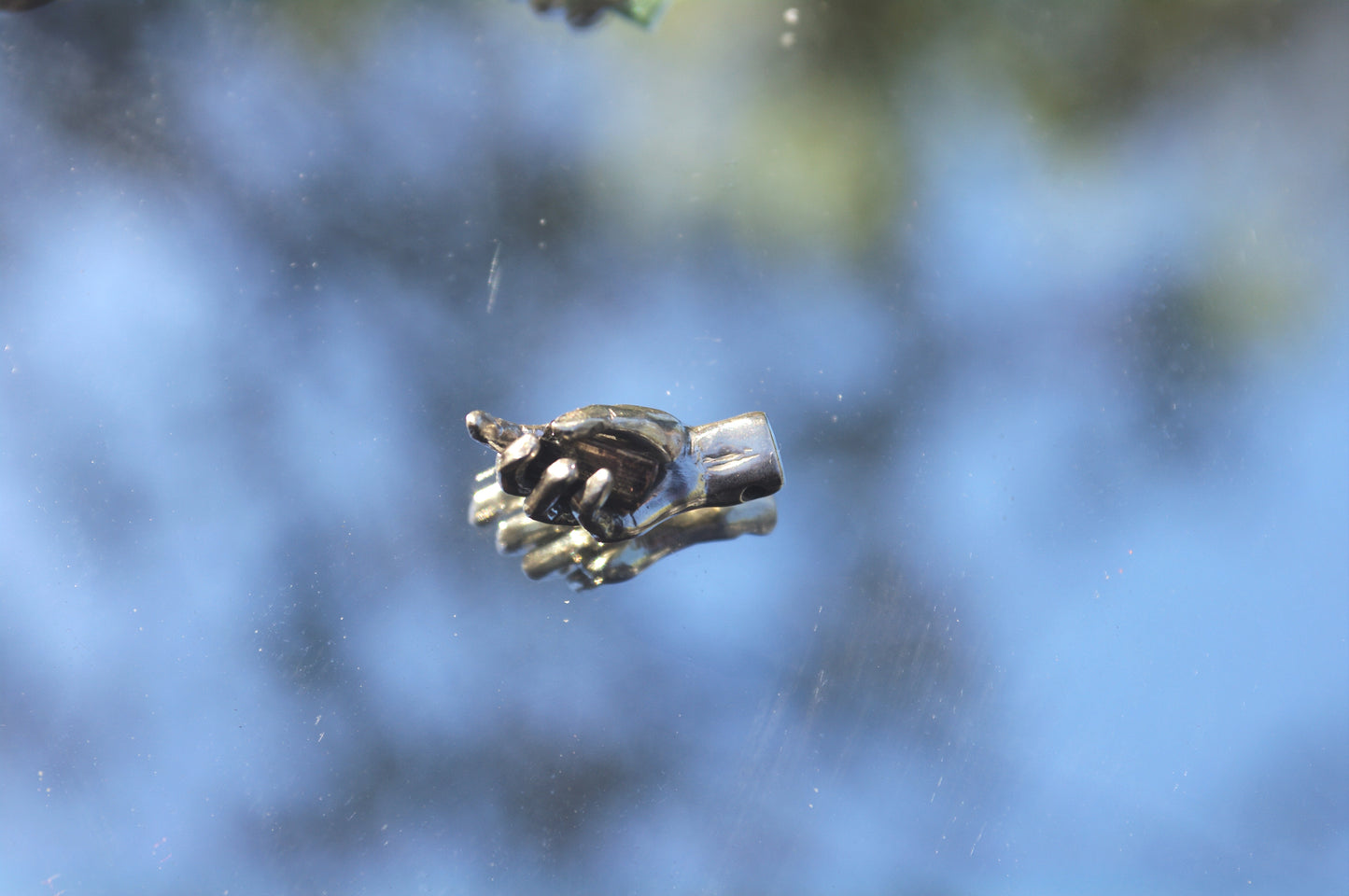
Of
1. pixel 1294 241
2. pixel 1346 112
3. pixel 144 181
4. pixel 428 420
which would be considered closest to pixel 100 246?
pixel 144 181

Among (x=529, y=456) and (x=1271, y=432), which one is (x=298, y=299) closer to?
(x=529, y=456)

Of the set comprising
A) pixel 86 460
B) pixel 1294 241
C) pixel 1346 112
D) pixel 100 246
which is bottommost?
pixel 86 460

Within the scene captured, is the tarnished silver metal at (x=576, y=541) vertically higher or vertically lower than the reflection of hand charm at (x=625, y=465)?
lower
